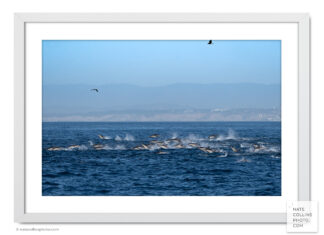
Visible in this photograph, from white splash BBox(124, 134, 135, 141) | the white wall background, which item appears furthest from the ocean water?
the white wall background

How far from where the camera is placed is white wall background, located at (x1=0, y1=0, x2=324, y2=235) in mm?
3924

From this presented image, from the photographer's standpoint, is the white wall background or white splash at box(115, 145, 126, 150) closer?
the white wall background

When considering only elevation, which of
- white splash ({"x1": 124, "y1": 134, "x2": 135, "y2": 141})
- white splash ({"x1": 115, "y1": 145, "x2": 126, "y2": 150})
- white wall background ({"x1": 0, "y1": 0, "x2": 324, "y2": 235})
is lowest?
white splash ({"x1": 115, "y1": 145, "x2": 126, "y2": 150})

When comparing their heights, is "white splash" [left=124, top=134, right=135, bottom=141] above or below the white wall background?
below

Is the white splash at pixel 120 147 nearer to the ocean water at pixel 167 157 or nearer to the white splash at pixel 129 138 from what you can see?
the ocean water at pixel 167 157

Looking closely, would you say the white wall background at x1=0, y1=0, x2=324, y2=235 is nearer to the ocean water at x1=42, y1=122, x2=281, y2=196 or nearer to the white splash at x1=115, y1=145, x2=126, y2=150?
the ocean water at x1=42, y1=122, x2=281, y2=196

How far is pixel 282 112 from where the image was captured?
398 cm

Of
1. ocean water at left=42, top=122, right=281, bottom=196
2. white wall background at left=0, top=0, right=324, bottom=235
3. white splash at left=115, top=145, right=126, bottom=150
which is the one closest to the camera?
white wall background at left=0, top=0, right=324, bottom=235
